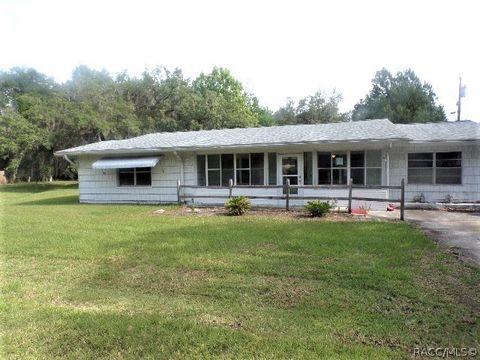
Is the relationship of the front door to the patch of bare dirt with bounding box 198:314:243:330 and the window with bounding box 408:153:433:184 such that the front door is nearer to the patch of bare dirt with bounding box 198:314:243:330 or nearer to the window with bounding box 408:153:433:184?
the window with bounding box 408:153:433:184

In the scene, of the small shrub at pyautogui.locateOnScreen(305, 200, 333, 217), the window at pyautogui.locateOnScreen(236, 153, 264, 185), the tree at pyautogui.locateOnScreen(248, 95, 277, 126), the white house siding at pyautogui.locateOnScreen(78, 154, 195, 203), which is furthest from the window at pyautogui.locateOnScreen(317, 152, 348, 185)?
the tree at pyautogui.locateOnScreen(248, 95, 277, 126)

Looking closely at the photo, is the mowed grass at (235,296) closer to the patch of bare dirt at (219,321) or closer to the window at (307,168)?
the patch of bare dirt at (219,321)

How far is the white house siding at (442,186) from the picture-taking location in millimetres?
13070

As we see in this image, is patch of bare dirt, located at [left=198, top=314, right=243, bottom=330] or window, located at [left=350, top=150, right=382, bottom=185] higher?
window, located at [left=350, top=150, right=382, bottom=185]

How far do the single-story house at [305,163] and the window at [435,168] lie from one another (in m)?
0.03

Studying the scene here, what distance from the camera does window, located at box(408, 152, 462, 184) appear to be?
13.3 m

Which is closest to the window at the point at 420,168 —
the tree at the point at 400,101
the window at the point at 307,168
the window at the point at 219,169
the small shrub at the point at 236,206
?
the window at the point at 307,168

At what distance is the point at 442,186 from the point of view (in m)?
13.4

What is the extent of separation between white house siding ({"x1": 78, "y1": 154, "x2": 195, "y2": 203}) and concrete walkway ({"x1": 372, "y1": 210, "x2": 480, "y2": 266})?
321 inches

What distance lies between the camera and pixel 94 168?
53.1 ft

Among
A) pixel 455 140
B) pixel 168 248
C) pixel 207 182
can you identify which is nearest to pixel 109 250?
pixel 168 248

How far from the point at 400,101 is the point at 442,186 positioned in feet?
94.8

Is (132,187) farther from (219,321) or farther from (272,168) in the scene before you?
(219,321)

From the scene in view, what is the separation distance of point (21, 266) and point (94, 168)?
34.7 ft
